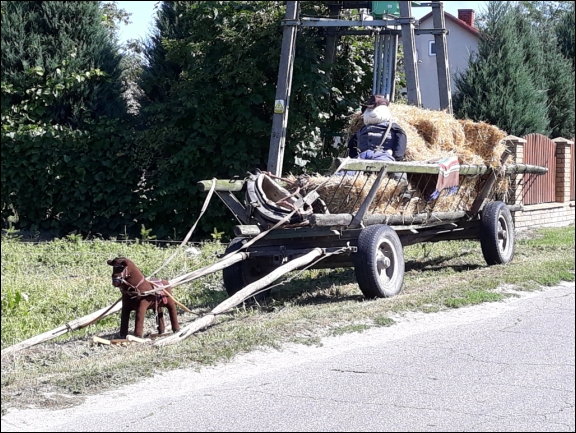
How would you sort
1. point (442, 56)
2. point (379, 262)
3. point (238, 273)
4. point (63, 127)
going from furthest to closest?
point (63, 127), point (442, 56), point (238, 273), point (379, 262)

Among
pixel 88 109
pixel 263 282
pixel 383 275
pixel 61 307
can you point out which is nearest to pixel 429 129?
pixel 383 275

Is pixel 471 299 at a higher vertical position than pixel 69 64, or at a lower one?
lower

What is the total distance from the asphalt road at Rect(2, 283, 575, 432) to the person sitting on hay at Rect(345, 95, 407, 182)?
2.98 m

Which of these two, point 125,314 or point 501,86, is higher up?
point 501,86

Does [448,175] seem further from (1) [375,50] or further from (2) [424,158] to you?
(1) [375,50]

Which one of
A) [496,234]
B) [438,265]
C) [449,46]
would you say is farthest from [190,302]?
[449,46]

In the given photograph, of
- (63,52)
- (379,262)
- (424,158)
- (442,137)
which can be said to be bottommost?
(379,262)

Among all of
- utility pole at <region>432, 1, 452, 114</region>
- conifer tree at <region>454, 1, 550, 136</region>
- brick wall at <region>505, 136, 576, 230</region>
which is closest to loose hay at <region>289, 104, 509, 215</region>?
utility pole at <region>432, 1, 452, 114</region>

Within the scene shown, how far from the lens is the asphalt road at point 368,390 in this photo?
215 inches

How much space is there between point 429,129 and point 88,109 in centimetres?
714

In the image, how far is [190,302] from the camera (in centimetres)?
1015

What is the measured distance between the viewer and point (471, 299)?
9.28 m

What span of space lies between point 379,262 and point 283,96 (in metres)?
5.34

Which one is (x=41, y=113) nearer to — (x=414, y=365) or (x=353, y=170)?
(x=353, y=170)
